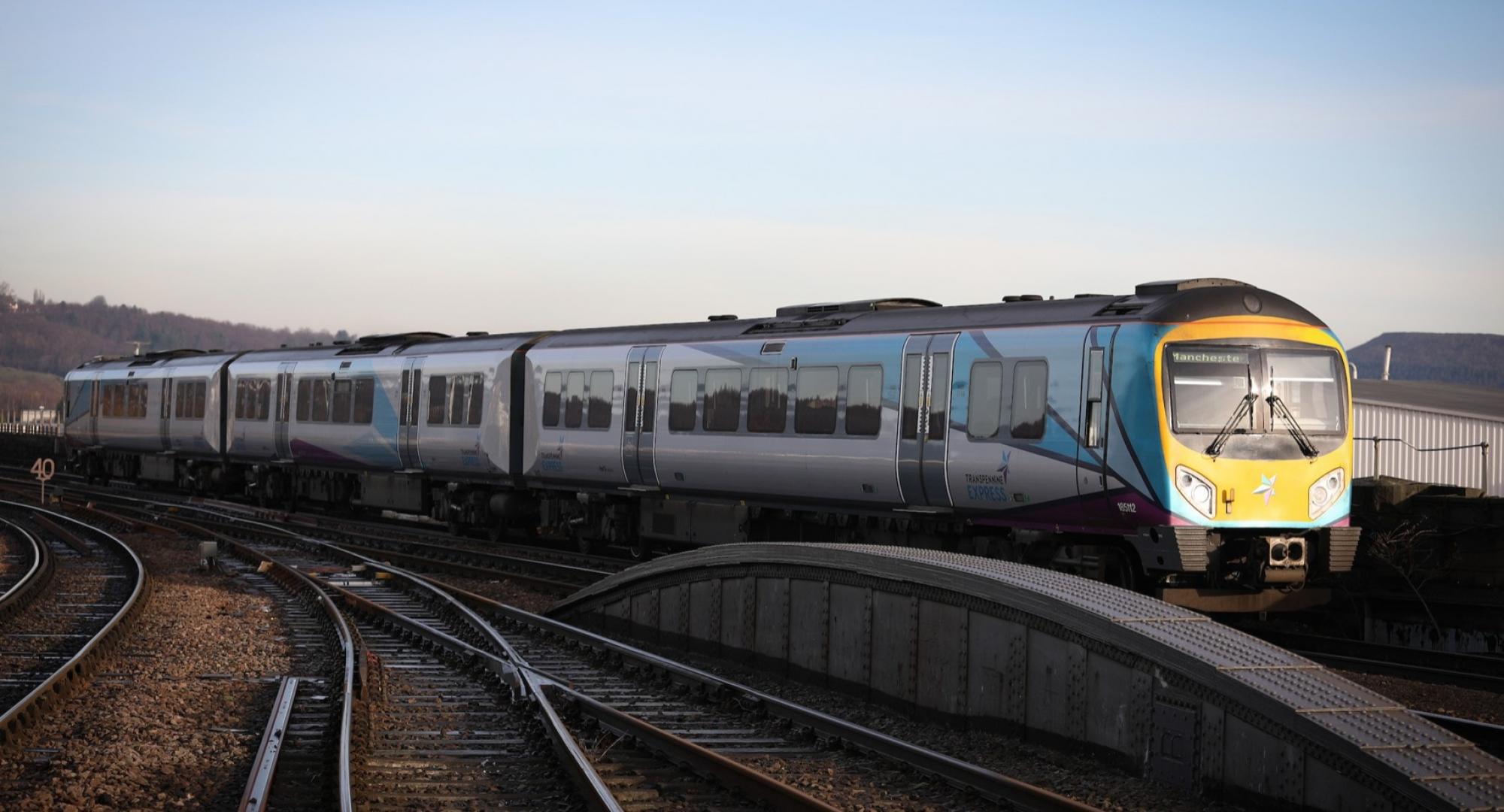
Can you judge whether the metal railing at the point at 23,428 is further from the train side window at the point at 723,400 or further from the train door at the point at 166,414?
the train side window at the point at 723,400

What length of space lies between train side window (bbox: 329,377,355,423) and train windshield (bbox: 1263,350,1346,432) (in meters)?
20.2

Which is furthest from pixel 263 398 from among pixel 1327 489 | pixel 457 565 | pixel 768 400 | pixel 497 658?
pixel 1327 489

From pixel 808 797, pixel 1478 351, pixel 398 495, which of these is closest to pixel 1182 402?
pixel 808 797

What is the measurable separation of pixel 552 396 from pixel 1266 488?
12.5 m

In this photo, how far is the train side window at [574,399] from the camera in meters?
23.4

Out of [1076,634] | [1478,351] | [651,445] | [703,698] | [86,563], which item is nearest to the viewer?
[1076,634]

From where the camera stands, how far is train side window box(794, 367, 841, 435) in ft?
60.5

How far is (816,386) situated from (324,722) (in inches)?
362

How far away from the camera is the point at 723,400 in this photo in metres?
20.4

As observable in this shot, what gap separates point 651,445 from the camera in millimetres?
21750

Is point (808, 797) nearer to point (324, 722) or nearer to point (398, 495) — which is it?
point (324, 722)

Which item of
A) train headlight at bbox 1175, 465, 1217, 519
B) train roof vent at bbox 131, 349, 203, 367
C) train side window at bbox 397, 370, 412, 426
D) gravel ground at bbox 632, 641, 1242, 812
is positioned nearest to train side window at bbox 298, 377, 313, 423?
train side window at bbox 397, 370, 412, 426

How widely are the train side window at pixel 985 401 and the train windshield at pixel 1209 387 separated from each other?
2139mm

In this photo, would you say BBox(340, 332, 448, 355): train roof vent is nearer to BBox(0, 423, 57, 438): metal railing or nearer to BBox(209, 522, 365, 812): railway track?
BBox(209, 522, 365, 812): railway track
